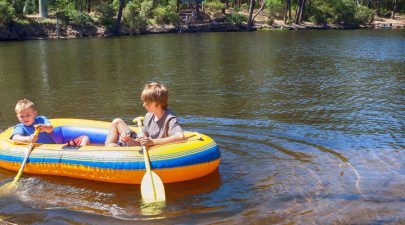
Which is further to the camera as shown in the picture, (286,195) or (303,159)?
(303,159)

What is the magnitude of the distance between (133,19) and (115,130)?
111 feet

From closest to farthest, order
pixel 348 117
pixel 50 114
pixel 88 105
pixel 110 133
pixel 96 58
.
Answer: pixel 110 133
pixel 348 117
pixel 50 114
pixel 88 105
pixel 96 58

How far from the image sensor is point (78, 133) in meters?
6.79

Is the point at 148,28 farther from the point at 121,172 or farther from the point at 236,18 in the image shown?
the point at 121,172

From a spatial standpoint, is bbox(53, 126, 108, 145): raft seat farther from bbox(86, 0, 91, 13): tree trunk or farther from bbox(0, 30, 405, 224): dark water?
bbox(86, 0, 91, 13): tree trunk

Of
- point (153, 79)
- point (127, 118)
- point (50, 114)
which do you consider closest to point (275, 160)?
point (127, 118)

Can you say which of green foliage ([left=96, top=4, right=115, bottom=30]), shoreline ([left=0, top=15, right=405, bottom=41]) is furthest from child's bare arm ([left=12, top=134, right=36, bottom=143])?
green foliage ([left=96, top=4, right=115, bottom=30])

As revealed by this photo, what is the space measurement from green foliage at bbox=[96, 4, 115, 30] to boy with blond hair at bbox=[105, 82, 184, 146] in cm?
3254

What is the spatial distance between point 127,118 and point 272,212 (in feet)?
16.2

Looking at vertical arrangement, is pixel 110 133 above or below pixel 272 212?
above

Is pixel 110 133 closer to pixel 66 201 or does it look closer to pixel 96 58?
pixel 66 201

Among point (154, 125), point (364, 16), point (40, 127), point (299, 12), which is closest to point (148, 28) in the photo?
point (299, 12)

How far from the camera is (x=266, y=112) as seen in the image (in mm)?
9508

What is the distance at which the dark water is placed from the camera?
196 inches
